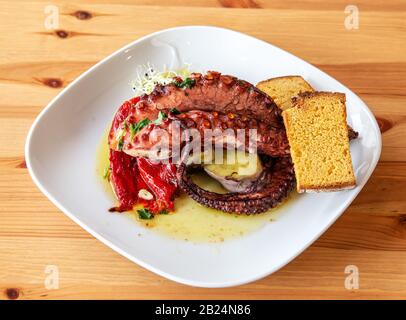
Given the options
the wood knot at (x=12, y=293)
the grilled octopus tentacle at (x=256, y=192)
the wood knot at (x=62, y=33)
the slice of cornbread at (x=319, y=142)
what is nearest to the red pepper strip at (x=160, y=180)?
the grilled octopus tentacle at (x=256, y=192)

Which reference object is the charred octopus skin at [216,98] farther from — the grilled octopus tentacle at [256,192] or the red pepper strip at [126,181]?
the red pepper strip at [126,181]

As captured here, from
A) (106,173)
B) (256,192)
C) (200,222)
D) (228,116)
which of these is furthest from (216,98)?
(106,173)

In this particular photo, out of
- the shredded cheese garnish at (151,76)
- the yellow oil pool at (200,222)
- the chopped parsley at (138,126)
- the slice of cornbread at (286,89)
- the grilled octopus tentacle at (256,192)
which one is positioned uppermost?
the shredded cheese garnish at (151,76)

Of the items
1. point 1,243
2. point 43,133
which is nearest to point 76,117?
point 43,133

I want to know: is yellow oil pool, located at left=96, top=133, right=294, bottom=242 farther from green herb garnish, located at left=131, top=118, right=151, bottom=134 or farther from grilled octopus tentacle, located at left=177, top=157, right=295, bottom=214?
green herb garnish, located at left=131, top=118, right=151, bottom=134

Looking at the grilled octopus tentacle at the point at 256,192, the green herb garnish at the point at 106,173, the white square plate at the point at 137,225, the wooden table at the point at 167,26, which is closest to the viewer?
A: the white square plate at the point at 137,225

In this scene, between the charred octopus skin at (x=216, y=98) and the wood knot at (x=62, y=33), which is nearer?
the charred octopus skin at (x=216, y=98)

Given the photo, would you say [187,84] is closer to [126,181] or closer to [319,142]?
[126,181]
